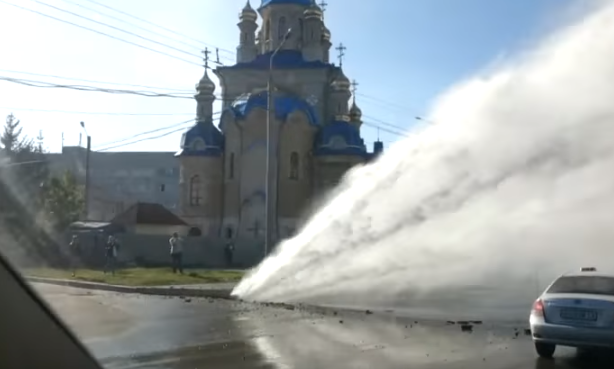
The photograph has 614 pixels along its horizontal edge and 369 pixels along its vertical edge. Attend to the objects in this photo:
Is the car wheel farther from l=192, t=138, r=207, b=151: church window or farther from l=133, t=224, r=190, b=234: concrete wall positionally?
l=192, t=138, r=207, b=151: church window

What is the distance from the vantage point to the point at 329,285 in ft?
67.8

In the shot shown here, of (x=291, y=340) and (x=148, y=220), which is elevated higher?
(x=148, y=220)

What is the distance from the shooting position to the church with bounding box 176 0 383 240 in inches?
2298

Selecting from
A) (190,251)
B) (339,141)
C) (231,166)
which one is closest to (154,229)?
(190,251)

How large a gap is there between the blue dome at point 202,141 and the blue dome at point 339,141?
25.8 feet

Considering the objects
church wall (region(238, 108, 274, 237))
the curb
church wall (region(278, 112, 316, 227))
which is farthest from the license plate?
church wall (region(238, 108, 274, 237))

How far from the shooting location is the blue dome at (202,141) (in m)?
60.7

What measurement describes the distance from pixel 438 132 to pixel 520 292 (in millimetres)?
7902

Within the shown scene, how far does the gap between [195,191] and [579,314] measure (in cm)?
5164

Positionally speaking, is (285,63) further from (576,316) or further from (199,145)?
(576,316)

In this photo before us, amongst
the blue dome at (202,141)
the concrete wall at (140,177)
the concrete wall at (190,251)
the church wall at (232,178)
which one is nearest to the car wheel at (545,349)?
the concrete wall at (190,251)

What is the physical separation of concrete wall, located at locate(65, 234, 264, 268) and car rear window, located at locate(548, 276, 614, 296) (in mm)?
25492

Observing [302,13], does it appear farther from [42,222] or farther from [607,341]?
[42,222]

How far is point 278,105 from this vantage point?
2359 inches
